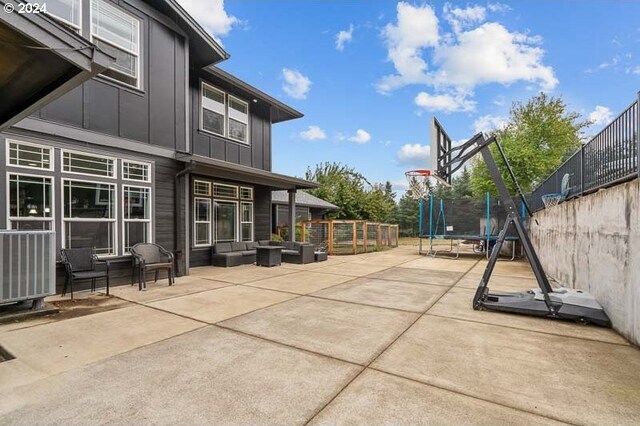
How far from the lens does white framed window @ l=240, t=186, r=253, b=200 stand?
411 inches

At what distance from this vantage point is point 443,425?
6.39 feet

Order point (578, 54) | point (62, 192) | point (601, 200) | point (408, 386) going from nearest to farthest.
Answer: point (408, 386) → point (601, 200) → point (62, 192) → point (578, 54)

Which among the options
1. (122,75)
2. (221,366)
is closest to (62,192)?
(122,75)

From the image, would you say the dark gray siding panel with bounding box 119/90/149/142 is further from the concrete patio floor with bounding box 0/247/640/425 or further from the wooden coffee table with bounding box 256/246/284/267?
the wooden coffee table with bounding box 256/246/284/267

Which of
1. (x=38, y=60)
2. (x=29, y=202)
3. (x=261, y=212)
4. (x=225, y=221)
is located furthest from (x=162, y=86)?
(x=261, y=212)

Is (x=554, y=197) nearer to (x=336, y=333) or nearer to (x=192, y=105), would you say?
(x=336, y=333)

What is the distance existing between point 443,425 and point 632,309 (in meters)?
3.08

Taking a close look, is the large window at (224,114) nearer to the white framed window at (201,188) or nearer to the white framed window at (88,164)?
the white framed window at (201,188)

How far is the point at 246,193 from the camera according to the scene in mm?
10617

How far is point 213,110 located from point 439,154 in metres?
6.81

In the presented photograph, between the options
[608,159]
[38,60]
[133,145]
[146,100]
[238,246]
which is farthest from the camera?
[238,246]

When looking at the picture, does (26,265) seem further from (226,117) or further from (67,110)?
(226,117)

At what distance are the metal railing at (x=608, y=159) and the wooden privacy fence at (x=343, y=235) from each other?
787 cm

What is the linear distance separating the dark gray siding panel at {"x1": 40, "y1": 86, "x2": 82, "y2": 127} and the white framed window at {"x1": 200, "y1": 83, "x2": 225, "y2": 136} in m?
3.38
